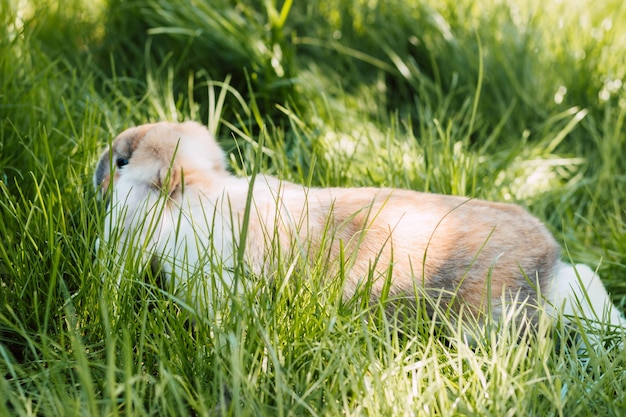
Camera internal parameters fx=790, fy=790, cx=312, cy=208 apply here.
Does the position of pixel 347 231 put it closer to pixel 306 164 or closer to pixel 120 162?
pixel 120 162

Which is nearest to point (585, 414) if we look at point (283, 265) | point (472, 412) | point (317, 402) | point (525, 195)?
point (472, 412)

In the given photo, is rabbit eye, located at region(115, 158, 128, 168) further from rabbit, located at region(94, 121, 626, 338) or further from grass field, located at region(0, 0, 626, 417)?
grass field, located at region(0, 0, 626, 417)

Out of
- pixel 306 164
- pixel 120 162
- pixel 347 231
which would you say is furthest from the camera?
pixel 306 164

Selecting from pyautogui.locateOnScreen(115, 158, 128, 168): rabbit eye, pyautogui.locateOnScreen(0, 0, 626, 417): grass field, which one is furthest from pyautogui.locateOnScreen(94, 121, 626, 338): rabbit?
pyautogui.locateOnScreen(0, 0, 626, 417): grass field

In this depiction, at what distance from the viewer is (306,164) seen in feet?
11.6

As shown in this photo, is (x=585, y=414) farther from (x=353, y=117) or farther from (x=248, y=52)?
(x=248, y=52)

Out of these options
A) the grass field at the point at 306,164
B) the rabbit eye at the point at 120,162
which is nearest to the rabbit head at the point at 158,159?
the rabbit eye at the point at 120,162

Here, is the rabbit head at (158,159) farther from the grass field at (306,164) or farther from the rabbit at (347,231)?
the grass field at (306,164)

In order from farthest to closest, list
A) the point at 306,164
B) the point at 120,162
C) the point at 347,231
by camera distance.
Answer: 1. the point at 306,164
2. the point at 120,162
3. the point at 347,231

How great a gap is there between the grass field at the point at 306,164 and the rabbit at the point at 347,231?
0.12 meters

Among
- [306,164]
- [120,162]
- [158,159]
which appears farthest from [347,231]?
[306,164]

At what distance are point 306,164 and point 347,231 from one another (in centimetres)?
109

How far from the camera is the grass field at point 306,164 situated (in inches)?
78.8

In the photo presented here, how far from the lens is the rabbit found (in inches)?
95.0
